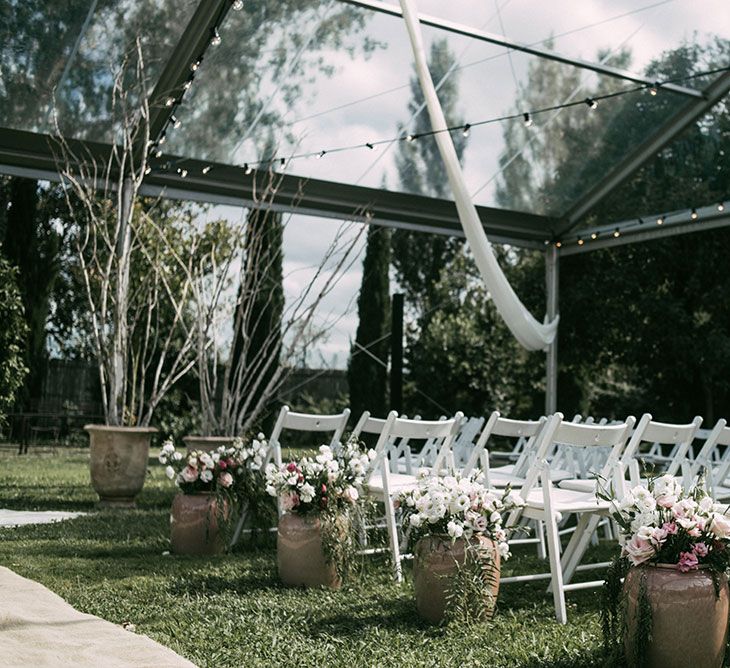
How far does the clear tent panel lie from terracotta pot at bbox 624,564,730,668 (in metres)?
5.85

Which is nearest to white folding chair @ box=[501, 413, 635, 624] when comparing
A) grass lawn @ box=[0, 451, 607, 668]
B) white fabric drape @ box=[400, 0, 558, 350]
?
grass lawn @ box=[0, 451, 607, 668]

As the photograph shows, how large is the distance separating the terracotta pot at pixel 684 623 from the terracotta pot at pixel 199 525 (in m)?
2.60

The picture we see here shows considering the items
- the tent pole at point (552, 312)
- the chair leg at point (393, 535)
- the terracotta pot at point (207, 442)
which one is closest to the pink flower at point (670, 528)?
the chair leg at point (393, 535)

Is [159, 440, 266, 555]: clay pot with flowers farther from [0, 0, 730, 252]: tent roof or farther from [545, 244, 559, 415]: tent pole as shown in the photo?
[545, 244, 559, 415]: tent pole

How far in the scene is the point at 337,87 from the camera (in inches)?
343

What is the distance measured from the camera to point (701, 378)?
39.5 ft

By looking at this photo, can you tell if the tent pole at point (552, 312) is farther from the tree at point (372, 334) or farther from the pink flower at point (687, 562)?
the pink flower at point (687, 562)

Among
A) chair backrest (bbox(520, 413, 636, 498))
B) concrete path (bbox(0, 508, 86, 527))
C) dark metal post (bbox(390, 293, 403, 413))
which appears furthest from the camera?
dark metal post (bbox(390, 293, 403, 413))

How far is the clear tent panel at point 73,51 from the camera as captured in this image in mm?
7316

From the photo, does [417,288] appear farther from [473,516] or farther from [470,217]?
[473,516]

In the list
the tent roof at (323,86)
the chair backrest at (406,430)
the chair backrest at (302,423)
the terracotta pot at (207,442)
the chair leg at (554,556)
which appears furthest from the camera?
the tent roof at (323,86)

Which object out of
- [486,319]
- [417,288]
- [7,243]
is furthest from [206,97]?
[417,288]

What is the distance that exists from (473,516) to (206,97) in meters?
5.74

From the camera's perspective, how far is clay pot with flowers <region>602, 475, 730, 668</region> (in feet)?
9.22
